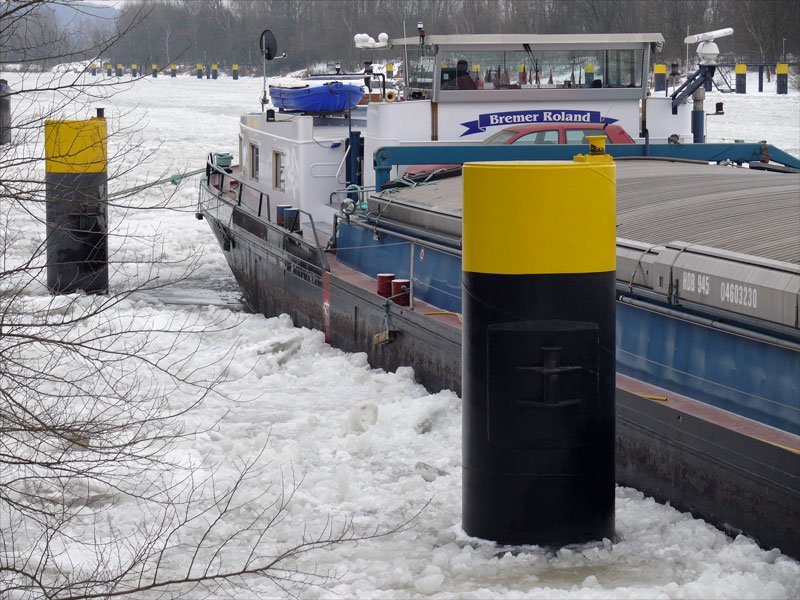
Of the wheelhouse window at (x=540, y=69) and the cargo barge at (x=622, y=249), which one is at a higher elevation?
the wheelhouse window at (x=540, y=69)

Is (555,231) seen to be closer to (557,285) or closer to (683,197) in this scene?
(557,285)

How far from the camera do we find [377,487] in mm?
7918

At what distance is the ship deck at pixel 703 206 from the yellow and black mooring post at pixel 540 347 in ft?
5.06

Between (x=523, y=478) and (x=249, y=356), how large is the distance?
6.23 metres

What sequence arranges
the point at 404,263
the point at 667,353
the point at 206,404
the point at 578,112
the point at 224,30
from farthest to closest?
the point at 224,30, the point at 578,112, the point at 404,263, the point at 206,404, the point at 667,353

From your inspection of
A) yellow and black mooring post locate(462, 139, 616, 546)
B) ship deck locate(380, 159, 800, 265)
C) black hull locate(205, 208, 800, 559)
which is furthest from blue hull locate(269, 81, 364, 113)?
yellow and black mooring post locate(462, 139, 616, 546)

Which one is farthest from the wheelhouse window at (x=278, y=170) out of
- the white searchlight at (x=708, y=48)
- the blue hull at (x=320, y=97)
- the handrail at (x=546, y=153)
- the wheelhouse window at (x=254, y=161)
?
the white searchlight at (x=708, y=48)

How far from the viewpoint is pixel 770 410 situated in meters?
6.80

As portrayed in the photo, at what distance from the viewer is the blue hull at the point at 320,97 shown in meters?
15.9

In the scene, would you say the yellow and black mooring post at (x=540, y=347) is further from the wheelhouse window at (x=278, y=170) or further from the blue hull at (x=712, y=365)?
the wheelhouse window at (x=278, y=170)

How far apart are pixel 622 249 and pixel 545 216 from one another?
2.32 meters

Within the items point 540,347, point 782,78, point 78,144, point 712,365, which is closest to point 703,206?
point 712,365

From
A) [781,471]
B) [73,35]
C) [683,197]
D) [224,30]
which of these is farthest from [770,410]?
[224,30]

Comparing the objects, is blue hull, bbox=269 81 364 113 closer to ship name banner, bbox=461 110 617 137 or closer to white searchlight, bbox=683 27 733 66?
ship name banner, bbox=461 110 617 137
